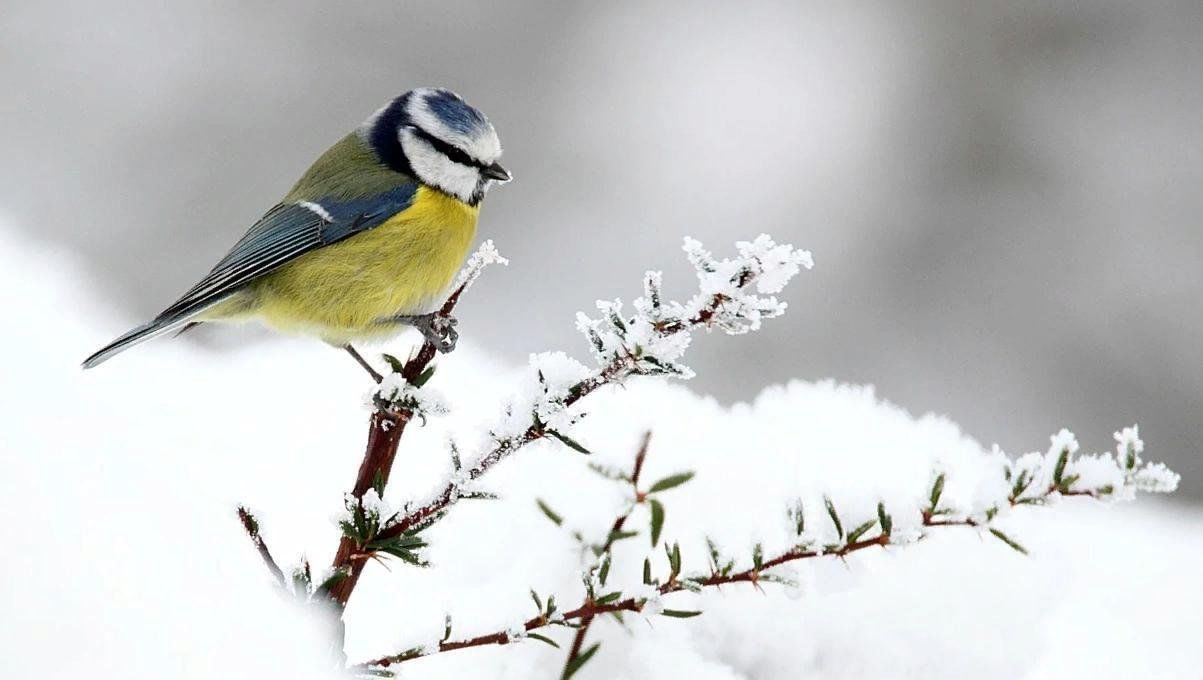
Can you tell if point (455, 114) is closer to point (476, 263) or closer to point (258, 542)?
point (476, 263)

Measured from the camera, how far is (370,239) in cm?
212

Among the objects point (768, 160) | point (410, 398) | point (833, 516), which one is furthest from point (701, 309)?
point (768, 160)

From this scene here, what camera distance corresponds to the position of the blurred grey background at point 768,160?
403cm

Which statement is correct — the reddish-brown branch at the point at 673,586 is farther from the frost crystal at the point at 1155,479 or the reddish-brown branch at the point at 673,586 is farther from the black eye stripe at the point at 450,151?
the black eye stripe at the point at 450,151

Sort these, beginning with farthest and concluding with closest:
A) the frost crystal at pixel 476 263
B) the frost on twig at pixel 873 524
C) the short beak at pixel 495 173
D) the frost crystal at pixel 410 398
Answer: the short beak at pixel 495 173 → the frost crystal at pixel 476 263 → the frost crystal at pixel 410 398 → the frost on twig at pixel 873 524

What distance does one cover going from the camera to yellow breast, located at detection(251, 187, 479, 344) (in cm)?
204

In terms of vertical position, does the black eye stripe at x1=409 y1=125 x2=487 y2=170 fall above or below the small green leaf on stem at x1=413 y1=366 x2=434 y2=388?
above

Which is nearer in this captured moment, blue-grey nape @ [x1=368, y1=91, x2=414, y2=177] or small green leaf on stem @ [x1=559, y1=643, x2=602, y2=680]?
small green leaf on stem @ [x1=559, y1=643, x2=602, y2=680]

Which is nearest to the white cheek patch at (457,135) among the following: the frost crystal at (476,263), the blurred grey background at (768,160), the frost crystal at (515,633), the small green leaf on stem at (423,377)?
the frost crystal at (476,263)

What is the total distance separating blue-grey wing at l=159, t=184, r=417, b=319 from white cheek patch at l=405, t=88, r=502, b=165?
140 millimetres

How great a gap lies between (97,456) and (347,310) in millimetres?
1319

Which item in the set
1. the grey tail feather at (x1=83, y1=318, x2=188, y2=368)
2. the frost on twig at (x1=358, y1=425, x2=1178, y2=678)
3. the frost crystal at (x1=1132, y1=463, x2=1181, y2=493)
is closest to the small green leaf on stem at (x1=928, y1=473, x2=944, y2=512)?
the frost on twig at (x1=358, y1=425, x2=1178, y2=678)

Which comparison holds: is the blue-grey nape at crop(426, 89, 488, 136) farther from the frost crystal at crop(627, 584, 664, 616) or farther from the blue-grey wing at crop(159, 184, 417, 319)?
the frost crystal at crop(627, 584, 664, 616)

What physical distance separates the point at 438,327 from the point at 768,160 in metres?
3.51
